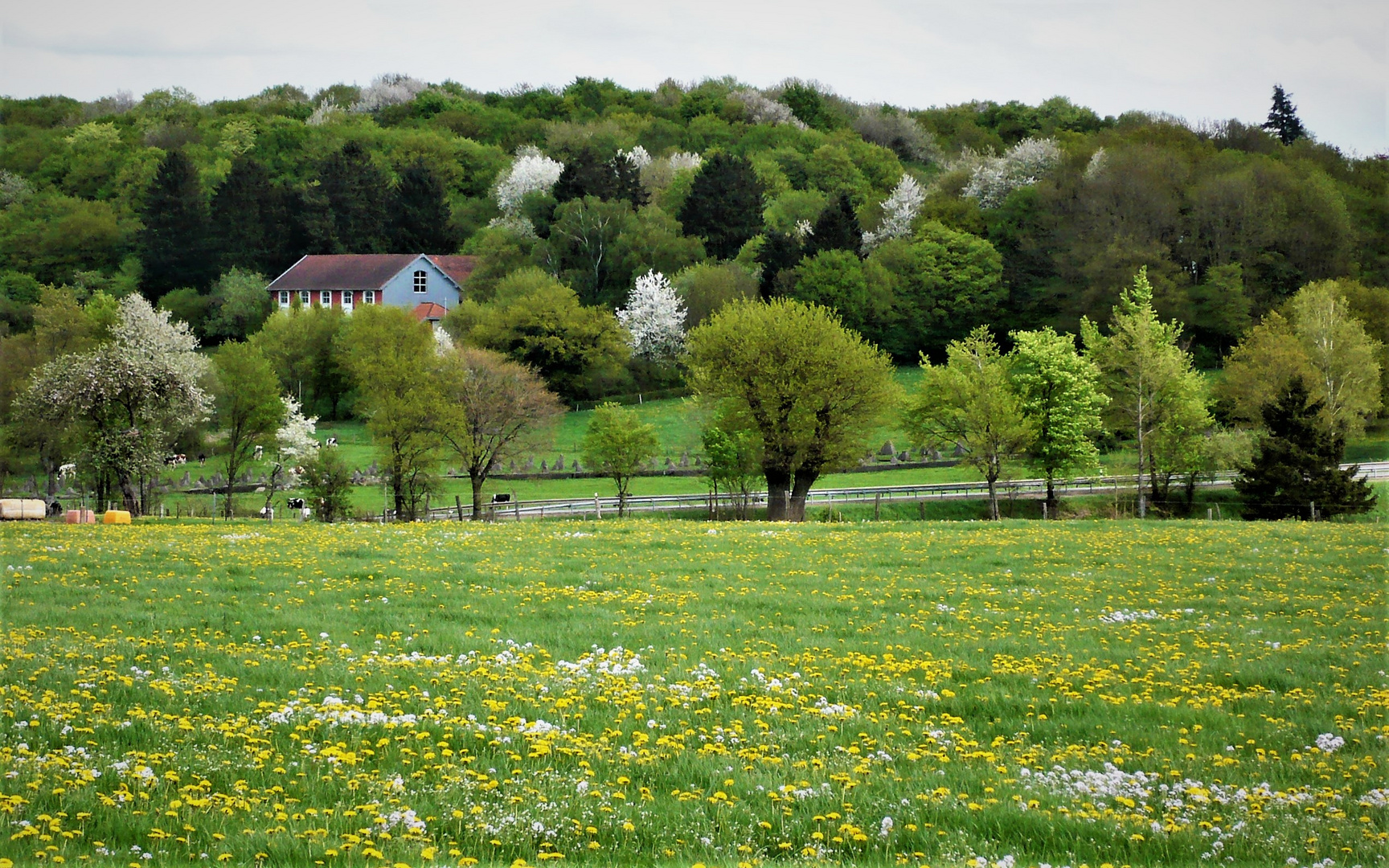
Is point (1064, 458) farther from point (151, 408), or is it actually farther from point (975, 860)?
point (975, 860)

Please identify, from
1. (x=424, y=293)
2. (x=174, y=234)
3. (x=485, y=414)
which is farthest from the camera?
(x=424, y=293)

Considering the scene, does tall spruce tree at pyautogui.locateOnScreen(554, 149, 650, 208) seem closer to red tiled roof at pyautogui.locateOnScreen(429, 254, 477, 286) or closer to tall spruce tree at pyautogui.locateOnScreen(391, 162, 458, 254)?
red tiled roof at pyautogui.locateOnScreen(429, 254, 477, 286)

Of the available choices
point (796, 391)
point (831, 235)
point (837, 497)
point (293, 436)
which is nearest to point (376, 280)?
point (831, 235)

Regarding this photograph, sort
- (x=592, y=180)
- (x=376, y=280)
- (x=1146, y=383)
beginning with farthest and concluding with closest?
(x=376, y=280) < (x=592, y=180) < (x=1146, y=383)

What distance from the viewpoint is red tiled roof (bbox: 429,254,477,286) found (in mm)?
121125

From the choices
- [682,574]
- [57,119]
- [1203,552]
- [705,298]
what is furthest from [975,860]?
[57,119]

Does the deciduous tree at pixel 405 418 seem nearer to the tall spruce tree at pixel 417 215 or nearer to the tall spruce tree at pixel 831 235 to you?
the tall spruce tree at pixel 831 235

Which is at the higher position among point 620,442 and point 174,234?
point 174,234

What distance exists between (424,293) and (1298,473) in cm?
9491

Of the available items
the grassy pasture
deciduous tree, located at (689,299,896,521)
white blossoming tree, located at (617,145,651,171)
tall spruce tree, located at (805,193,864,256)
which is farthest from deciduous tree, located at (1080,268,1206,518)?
white blossoming tree, located at (617,145,651,171)

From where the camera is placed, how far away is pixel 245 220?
12481cm

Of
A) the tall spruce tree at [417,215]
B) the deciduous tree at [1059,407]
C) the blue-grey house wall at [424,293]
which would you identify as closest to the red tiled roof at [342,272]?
the blue-grey house wall at [424,293]

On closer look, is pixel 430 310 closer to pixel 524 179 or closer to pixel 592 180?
pixel 592 180

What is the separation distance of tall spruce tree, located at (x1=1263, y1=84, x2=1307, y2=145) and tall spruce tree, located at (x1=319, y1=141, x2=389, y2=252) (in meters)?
111
